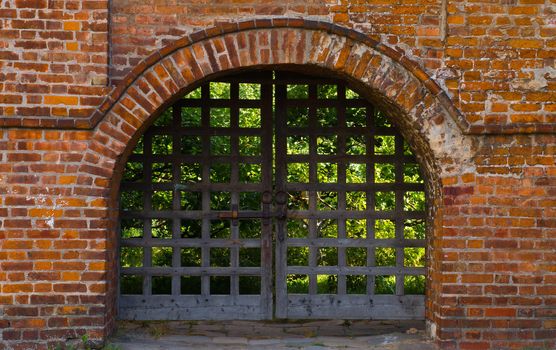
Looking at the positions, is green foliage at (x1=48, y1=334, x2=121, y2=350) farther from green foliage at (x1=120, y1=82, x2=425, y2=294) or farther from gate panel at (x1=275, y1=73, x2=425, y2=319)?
green foliage at (x1=120, y1=82, x2=425, y2=294)

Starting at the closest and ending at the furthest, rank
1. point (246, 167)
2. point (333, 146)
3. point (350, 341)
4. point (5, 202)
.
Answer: point (5, 202), point (350, 341), point (246, 167), point (333, 146)

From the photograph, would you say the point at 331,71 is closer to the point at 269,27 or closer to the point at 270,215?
the point at 269,27

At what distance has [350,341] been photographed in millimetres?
5891

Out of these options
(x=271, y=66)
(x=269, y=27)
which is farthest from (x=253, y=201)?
(x=269, y=27)

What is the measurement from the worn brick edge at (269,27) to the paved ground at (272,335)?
5.83 feet

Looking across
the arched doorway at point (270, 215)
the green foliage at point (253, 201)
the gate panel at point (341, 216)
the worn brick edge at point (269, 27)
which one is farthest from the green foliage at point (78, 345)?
the green foliage at point (253, 201)

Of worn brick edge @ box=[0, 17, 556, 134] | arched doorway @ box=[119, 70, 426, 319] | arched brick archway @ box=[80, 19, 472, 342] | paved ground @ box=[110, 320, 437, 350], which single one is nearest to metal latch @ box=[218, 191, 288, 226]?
arched doorway @ box=[119, 70, 426, 319]

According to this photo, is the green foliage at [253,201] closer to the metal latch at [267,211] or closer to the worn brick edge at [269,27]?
the metal latch at [267,211]

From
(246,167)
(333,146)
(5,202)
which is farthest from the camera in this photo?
(333,146)

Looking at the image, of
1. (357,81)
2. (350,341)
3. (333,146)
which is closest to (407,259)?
(333,146)

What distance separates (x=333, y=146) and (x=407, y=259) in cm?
203

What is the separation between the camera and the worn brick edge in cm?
525

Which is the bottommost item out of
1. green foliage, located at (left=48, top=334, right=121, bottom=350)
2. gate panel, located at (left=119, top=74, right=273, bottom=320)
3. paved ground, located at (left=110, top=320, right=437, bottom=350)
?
paved ground, located at (left=110, top=320, right=437, bottom=350)

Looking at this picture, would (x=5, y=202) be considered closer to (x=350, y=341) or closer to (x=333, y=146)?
(x=350, y=341)
